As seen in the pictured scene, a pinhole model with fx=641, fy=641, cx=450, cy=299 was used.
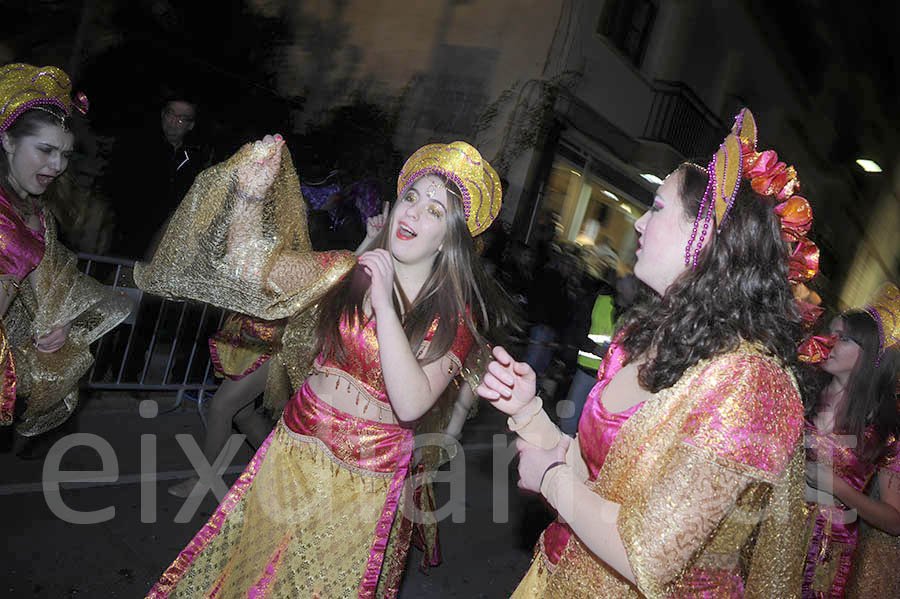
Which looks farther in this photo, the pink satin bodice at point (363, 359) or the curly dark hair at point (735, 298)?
the pink satin bodice at point (363, 359)

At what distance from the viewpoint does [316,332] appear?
7.64 ft

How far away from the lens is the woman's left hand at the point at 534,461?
1.60m

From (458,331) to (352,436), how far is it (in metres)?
0.52

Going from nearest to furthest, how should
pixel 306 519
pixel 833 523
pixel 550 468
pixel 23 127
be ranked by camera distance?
pixel 550 468 → pixel 306 519 → pixel 23 127 → pixel 833 523

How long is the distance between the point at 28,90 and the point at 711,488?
280 centimetres

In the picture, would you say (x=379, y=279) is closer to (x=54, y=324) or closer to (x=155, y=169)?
(x=54, y=324)

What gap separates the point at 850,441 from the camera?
299 cm

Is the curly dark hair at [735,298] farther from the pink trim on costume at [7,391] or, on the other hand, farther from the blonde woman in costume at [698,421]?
the pink trim on costume at [7,391]

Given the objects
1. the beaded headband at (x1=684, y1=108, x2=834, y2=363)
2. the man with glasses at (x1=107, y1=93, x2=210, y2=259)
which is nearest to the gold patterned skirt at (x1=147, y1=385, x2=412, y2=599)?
the beaded headband at (x1=684, y1=108, x2=834, y2=363)

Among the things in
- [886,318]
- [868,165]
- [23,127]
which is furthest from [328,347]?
[868,165]

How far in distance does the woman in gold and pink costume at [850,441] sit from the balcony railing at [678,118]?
438 inches

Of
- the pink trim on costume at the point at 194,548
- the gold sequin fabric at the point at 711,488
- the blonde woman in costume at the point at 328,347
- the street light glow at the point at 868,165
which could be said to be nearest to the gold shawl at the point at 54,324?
the blonde woman in costume at the point at 328,347

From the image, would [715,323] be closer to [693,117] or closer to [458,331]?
[458,331]

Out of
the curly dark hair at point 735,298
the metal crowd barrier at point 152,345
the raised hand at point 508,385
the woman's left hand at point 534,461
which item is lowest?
the metal crowd barrier at point 152,345
